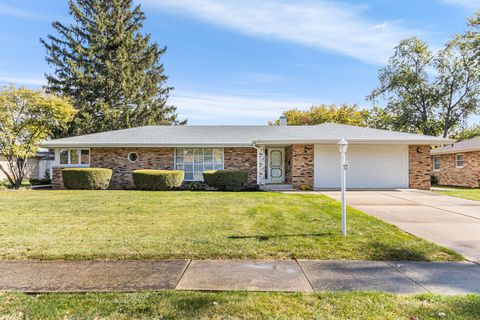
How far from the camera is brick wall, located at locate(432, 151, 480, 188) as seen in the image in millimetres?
19891

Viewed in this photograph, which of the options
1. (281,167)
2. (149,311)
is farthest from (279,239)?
(281,167)

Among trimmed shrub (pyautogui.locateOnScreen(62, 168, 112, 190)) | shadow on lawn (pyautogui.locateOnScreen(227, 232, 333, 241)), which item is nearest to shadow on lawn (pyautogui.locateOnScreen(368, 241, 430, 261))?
shadow on lawn (pyautogui.locateOnScreen(227, 232, 333, 241))

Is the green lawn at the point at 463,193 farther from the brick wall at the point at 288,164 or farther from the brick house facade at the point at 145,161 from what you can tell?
the brick house facade at the point at 145,161

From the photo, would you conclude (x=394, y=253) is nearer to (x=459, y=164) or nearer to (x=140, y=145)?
(x=140, y=145)

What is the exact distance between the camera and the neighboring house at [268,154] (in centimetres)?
1541

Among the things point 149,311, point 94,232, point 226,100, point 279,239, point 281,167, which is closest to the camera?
point 149,311

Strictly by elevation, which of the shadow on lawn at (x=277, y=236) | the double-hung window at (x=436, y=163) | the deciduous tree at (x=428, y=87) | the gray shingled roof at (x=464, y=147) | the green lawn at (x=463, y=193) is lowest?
the green lawn at (x=463, y=193)

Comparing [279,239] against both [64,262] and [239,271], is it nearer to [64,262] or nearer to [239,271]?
[239,271]

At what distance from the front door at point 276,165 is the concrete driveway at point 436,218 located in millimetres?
6746

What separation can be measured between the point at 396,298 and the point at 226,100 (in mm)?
28524

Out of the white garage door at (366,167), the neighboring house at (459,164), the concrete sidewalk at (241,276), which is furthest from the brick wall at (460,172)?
the concrete sidewalk at (241,276)

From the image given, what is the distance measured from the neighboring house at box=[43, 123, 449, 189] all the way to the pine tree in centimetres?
1016

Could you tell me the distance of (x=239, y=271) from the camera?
13.7 feet

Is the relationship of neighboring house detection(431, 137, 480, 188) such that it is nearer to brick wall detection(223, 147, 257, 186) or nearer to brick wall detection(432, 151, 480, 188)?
brick wall detection(432, 151, 480, 188)
